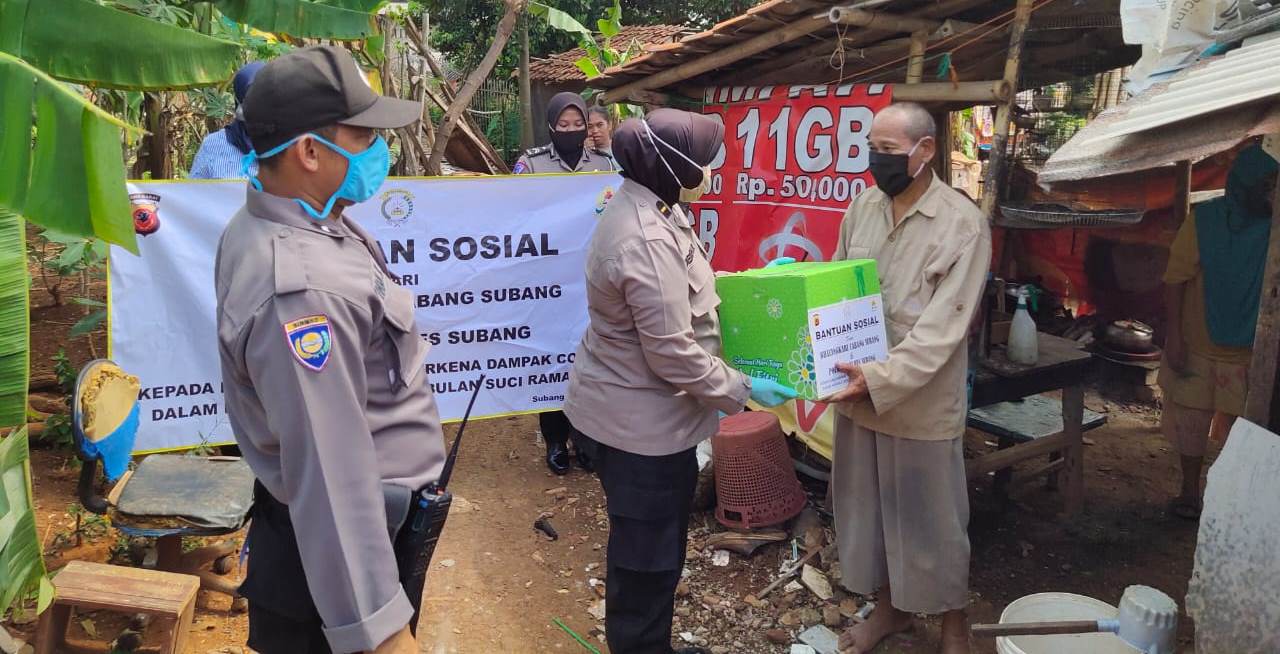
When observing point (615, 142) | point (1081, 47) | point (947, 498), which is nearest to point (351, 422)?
point (615, 142)

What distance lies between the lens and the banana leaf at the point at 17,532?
2363 millimetres

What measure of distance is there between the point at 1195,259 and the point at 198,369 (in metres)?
5.06

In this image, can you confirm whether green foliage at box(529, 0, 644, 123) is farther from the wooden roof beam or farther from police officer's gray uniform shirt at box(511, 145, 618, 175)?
the wooden roof beam

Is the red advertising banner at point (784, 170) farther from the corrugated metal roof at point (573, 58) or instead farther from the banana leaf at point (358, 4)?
the corrugated metal roof at point (573, 58)

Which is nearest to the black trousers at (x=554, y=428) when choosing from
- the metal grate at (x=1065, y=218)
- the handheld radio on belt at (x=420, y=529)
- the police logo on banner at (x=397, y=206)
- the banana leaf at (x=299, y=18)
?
the police logo on banner at (x=397, y=206)

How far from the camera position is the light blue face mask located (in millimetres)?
1638

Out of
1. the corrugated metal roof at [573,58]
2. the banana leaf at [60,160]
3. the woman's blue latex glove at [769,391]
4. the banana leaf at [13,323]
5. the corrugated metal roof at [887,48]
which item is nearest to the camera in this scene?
the banana leaf at [60,160]

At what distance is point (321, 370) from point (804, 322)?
1.62 meters

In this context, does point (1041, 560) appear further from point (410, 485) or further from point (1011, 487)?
point (410, 485)

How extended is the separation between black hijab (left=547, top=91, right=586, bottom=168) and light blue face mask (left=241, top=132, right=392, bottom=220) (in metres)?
3.57

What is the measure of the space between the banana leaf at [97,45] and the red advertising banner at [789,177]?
243cm

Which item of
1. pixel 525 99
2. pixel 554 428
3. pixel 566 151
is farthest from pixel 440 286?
pixel 525 99

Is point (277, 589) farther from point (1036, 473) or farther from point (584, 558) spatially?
point (1036, 473)

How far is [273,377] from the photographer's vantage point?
4.65 feet
